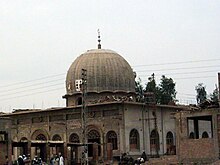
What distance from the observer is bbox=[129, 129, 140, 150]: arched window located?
50.6m

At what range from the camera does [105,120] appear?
51062 mm

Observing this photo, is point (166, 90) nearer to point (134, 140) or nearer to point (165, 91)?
point (165, 91)

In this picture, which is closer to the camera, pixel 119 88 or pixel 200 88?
pixel 119 88

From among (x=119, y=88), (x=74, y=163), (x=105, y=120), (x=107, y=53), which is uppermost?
(x=107, y=53)

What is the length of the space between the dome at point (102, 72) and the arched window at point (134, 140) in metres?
5.90

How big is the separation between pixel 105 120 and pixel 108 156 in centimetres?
363

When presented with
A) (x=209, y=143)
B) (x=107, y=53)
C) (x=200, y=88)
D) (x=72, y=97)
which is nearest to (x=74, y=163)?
(x=72, y=97)

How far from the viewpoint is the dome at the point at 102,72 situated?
180ft

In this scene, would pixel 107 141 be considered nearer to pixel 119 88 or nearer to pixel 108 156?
pixel 108 156

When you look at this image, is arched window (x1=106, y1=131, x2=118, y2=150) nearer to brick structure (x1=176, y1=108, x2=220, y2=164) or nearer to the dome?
the dome

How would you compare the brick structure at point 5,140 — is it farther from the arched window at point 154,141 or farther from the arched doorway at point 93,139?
the arched window at point 154,141

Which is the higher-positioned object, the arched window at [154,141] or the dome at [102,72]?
the dome at [102,72]

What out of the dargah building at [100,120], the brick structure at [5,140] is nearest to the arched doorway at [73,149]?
the dargah building at [100,120]

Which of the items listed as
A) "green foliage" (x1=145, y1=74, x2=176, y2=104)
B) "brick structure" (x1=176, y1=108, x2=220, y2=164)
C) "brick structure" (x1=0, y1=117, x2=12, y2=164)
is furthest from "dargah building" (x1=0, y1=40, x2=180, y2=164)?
"green foliage" (x1=145, y1=74, x2=176, y2=104)
